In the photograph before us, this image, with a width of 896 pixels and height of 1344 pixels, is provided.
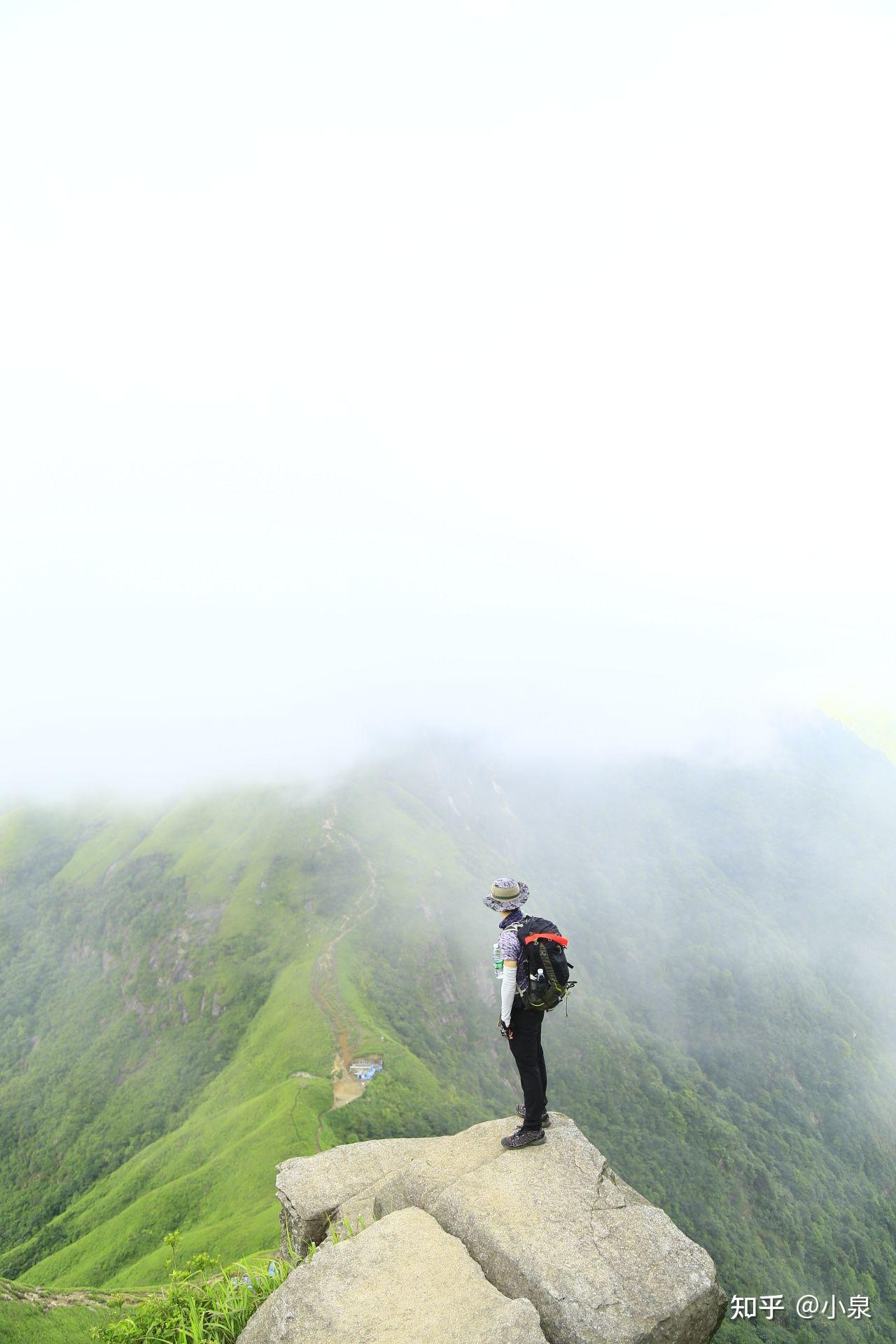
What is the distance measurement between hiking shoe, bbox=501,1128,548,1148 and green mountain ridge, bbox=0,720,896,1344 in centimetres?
5347

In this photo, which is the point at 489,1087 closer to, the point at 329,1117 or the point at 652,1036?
the point at 329,1117

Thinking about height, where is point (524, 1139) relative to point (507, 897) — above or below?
below

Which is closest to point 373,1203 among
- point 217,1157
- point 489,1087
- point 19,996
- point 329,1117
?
point 329,1117

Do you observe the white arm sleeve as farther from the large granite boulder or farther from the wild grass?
the wild grass

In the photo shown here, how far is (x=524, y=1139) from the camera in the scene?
15852 millimetres

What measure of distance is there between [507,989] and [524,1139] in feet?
13.6

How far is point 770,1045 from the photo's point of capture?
183 meters

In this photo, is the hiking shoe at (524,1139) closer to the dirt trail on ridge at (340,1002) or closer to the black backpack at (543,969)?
the black backpack at (543,969)

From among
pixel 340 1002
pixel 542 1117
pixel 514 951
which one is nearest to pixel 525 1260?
pixel 542 1117

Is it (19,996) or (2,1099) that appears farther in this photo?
(19,996)

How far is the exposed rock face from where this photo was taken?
443 inches

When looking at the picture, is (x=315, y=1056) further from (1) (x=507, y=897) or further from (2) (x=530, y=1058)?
(1) (x=507, y=897)

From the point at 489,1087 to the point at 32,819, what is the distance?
150 meters

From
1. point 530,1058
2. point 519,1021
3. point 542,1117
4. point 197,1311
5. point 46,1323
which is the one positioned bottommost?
point 46,1323
